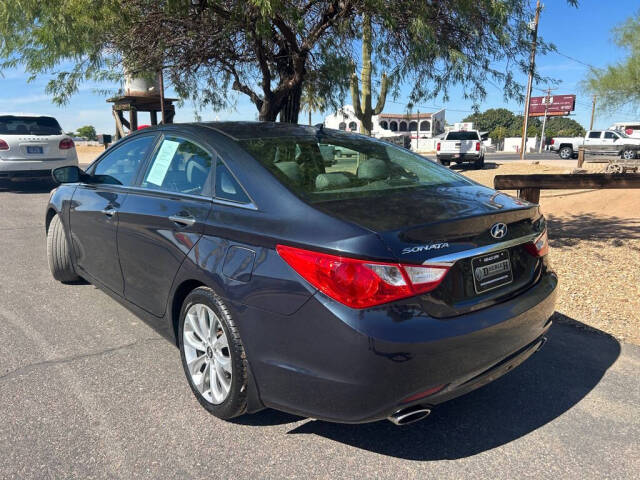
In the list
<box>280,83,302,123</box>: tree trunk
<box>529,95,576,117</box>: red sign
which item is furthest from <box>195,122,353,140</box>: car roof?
<box>529,95,576,117</box>: red sign

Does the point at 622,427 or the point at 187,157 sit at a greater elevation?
the point at 187,157

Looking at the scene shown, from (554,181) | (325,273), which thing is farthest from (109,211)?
(554,181)

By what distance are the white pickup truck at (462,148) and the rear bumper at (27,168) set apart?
17.8 m

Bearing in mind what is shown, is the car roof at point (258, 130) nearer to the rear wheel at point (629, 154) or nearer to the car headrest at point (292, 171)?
the car headrest at point (292, 171)

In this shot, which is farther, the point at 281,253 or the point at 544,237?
the point at 544,237

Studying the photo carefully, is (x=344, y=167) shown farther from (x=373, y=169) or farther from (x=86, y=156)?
(x=86, y=156)

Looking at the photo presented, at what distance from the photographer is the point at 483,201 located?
2.79 meters

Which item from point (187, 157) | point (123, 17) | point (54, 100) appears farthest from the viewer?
point (54, 100)

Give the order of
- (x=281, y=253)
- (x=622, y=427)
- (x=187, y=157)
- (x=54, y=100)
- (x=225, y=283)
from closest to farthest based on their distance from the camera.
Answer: (x=281, y=253)
(x=225, y=283)
(x=622, y=427)
(x=187, y=157)
(x=54, y=100)

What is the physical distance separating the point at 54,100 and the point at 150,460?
7.20 meters

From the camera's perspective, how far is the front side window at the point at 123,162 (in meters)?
3.71

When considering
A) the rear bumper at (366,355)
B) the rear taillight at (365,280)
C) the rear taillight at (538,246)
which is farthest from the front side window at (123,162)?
the rear taillight at (538,246)

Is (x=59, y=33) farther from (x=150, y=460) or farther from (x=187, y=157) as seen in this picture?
(x=150, y=460)

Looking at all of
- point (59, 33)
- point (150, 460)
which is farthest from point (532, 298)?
point (59, 33)
